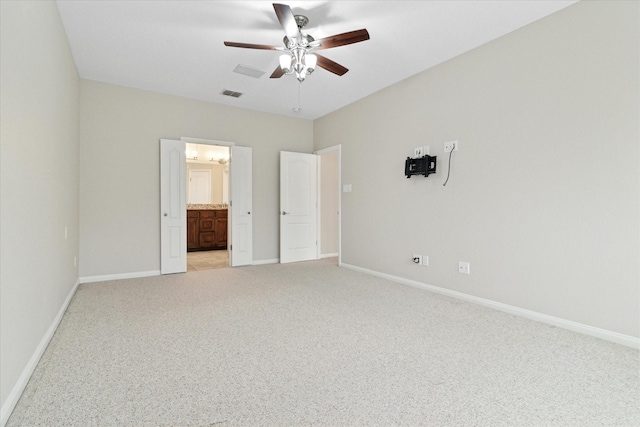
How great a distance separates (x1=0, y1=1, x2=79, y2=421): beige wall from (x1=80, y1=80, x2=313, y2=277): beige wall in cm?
137

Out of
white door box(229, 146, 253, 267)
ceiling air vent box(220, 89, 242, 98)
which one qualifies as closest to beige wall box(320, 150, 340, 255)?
white door box(229, 146, 253, 267)

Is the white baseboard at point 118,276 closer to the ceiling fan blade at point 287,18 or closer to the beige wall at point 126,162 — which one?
the beige wall at point 126,162

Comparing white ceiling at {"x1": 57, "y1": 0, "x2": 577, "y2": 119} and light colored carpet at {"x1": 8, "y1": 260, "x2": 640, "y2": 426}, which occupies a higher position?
white ceiling at {"x1": 57, "y1": 0, "x2": 577, "y2": 119}

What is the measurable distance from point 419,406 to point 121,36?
4218 millimetres

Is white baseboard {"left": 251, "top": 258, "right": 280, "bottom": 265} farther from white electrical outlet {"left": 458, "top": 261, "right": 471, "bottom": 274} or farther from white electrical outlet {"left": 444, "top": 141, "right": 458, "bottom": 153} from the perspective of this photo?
white electrical outlet {"left": 444, "top": 141, "right": 458, "bottom": 153}

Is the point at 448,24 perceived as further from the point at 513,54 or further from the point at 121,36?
the point at 121,36

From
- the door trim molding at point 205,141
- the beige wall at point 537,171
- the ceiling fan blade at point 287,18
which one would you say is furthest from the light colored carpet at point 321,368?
the door trim molding at point 205,141

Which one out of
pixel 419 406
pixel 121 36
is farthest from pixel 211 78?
pixel 419 406

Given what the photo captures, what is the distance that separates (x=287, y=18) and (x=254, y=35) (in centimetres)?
100

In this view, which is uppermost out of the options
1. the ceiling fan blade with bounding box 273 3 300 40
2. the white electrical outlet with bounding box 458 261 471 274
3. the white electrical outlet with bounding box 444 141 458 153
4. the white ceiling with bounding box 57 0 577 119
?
the white ceiling with bounding box 57 0 577 119

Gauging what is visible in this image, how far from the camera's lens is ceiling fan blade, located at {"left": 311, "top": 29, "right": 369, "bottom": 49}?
105 inches

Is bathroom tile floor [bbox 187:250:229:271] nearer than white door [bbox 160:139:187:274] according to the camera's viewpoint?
No

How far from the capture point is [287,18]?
260 cm

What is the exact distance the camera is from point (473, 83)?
3.64m
